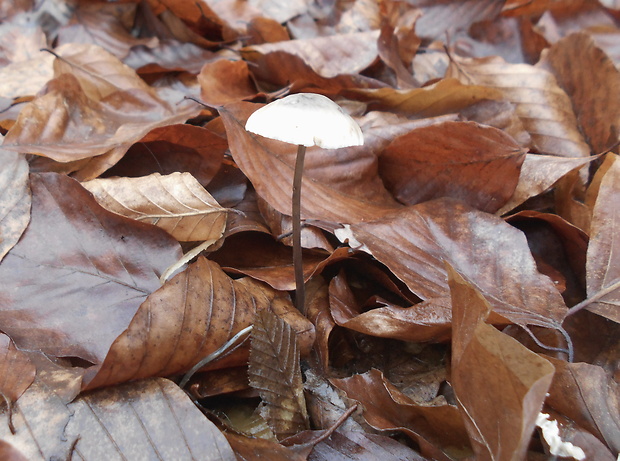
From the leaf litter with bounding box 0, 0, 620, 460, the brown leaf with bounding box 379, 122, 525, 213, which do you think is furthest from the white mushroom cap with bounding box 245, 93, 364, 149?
the brown leaf with bounding box 379, 122, 525, 213

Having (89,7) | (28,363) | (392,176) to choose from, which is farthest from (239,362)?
(89,7)

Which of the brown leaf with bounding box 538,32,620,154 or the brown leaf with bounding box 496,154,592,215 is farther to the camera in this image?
the brown leaf with bounding box 538,32,620,154

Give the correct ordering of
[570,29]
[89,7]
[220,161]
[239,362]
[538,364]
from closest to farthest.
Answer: [538,364] → [239,362] → [220,161] → [89,7] → [570,29]

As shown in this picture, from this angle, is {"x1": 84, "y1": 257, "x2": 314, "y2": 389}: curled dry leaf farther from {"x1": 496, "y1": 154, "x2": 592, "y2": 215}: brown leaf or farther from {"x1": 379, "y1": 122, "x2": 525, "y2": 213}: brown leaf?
{"x1": 496, "y1": 154, "x2": 592, "y2": 215}: brown leaf

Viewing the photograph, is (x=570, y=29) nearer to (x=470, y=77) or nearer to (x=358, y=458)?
(x=470, y=77)

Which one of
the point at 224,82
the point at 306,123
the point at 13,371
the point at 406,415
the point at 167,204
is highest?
the point at 306,123

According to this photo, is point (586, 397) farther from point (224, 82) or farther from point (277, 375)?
point (224, 82)

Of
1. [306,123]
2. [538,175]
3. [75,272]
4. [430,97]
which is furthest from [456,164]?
[75,272]
